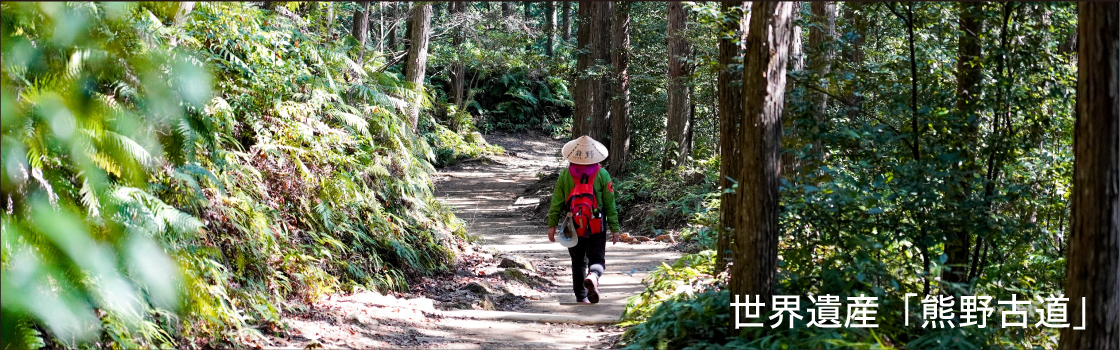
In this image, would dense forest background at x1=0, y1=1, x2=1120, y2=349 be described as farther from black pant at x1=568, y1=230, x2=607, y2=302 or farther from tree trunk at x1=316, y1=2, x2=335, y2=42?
black pant at x1=568, y1=230, x2=607, y2=302

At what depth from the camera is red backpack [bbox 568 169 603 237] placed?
7746 millimetres

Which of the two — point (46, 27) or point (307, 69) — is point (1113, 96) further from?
point (307, 69)

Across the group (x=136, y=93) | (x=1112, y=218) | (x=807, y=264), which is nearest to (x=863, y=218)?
(x=807, y=264)

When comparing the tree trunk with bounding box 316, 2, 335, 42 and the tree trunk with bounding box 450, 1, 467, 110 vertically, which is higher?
the tree trunk with bounding box 450, 1, 467, 110

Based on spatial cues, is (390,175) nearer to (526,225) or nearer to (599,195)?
(599,195)

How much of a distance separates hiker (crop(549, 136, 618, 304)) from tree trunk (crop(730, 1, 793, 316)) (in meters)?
2.69

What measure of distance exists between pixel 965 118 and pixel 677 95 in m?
9.93

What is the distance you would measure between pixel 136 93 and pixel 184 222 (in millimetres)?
977

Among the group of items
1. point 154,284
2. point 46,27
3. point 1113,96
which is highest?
point 46,27

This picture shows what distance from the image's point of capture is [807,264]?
18.4ft

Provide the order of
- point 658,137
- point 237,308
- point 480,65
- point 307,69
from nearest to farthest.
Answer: point 237,308 → point 307,69 → point 658,137 → point 480,65

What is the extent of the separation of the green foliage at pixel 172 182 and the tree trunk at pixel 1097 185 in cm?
533

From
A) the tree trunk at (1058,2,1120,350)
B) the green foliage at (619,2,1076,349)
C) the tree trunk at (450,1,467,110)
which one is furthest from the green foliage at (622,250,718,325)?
the tree trunk at (450,1,467,110)

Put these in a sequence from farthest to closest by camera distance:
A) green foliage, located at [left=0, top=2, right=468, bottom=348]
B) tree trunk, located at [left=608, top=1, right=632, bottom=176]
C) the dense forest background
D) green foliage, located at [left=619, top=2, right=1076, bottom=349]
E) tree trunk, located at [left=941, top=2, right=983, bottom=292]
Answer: tree trunk, located at [left=608, top=1, right=632, bottom=176], tree trunk, located at [left=941, top=2, right=983, bottom=292], green foliage, located at [left=619, top=2, right=1076, bottom=349], the dense forest background, green foliage, located at [left=0, top=2, right=468, bottom=348]
